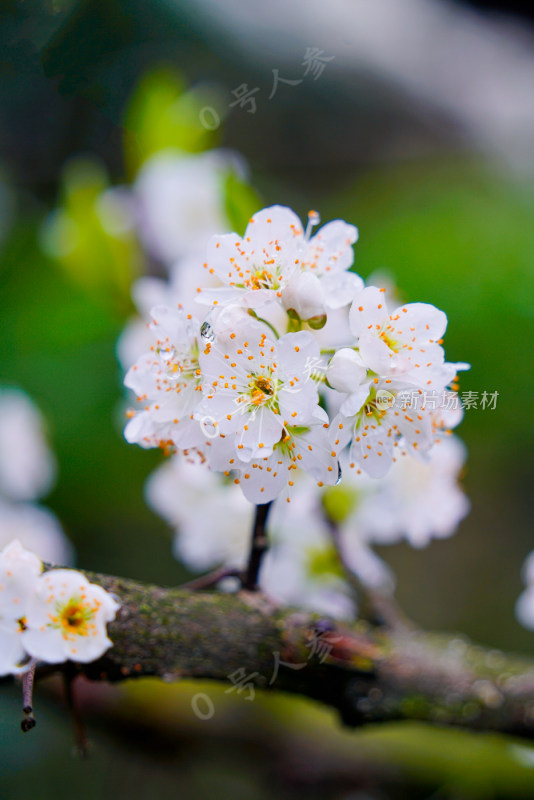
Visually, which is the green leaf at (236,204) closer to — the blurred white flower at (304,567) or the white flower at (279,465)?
the blurred white flower at (304,567)

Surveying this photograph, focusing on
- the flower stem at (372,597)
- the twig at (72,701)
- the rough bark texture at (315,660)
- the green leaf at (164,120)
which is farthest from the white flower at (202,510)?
the green leaf at (164,120)

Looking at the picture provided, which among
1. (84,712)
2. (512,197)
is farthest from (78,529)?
(512,197)

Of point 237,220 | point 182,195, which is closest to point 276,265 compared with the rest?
point 237,220

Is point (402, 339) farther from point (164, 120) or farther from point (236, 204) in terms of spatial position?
point (164, 120)

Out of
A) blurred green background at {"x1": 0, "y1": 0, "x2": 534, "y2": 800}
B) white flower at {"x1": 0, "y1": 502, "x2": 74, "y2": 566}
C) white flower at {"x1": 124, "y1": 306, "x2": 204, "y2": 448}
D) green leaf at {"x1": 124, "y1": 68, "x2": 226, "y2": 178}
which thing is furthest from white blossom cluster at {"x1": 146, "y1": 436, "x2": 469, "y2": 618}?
green leaf at {"x1": 124, "y1": 68, "x2": 226, "y2": 178}

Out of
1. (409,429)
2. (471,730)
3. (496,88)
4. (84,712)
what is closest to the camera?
(409,429)

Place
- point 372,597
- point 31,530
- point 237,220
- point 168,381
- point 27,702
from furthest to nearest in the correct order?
point 31,530
point 237,220
point 372,597
point 168,381
point 27,702

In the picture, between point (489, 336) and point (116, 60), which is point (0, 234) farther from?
point (489, 336)

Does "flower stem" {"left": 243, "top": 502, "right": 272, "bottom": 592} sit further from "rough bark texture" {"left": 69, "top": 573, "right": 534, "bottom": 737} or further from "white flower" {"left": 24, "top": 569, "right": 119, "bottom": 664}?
"white flower" {"left": 24, "top": 569, "right": 119, "bottom": 664}
